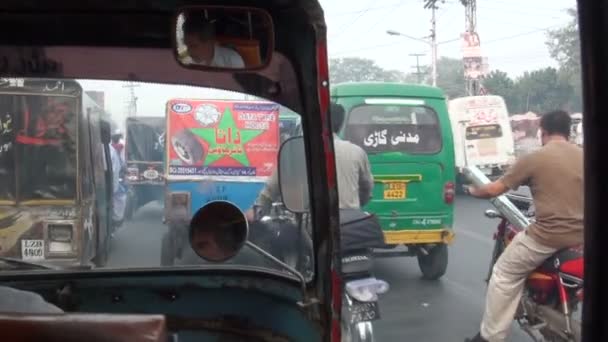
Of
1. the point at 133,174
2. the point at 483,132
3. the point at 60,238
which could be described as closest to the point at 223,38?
the point at 133,174

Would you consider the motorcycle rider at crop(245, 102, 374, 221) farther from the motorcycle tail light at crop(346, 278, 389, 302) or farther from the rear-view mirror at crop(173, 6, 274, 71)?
the rear-view mirror at crop(173, 6, 274, 71)

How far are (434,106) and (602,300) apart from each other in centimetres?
757

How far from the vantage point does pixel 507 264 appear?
4.75 meters

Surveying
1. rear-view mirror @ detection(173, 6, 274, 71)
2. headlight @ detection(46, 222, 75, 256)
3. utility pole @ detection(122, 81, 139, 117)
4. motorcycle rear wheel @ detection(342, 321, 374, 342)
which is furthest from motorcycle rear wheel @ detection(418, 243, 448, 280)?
rear-view mirror @ detection(173, 6, 274, 71)

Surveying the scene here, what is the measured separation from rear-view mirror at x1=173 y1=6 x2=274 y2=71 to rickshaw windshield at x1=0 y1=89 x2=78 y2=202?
815 millimetres

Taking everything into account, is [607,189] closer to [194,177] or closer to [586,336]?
[586,336]

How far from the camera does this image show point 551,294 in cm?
461

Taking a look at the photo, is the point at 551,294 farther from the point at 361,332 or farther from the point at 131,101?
the point at 131,101

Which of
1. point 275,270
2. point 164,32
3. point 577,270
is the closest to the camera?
point 164,32

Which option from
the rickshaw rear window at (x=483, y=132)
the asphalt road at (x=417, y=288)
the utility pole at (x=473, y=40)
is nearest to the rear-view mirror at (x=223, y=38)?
the asphalt road at (x=417, y=288)

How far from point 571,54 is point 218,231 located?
111 cm

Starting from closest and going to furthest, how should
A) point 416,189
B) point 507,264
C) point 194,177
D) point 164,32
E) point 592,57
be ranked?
point 592,57
point 164,32
point 194,177
point 507,264
point 416,189

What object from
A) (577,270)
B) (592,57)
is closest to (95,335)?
(592,57)

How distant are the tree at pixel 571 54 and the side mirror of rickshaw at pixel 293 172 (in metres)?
0.79
